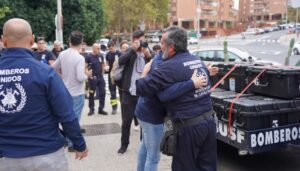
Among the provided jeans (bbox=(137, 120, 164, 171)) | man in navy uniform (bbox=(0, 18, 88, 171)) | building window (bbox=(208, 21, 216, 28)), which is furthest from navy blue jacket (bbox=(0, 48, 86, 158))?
building window (bbox=(208, 21, 216, 28))

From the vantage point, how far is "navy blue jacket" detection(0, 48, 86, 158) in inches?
114

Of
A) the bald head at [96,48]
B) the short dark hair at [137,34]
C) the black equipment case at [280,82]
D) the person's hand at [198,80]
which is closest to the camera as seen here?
the person's hand at [198,80]

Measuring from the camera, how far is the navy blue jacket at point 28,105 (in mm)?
2902

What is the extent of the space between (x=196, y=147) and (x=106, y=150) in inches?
120

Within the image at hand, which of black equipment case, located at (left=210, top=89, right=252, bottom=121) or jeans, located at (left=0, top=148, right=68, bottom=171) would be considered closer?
jeans, located at (left=0, top=148, right=68, bottom=171)

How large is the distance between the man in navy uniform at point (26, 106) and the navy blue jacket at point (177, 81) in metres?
0.88

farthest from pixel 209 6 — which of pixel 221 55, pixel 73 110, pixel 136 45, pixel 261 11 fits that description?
pixel 73 110

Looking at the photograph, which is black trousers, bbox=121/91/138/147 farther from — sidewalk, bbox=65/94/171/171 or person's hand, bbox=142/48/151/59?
person's hand, bbox=142/48/151/59

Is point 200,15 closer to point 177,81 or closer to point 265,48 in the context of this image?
point 265,48

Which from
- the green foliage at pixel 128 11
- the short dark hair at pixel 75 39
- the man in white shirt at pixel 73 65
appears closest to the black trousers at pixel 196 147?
the man in white shirt at pixel 73 65

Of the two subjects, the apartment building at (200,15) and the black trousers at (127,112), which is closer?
the black trousers at (127,112)

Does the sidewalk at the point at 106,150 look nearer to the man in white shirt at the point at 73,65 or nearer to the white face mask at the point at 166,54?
the man in white shirt at the point at 73,65

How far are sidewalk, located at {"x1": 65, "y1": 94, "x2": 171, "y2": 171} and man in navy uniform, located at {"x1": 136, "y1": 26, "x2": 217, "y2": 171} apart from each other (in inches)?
71.8

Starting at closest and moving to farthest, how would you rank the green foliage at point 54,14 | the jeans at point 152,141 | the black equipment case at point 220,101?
the jeans at point 152,141
the black equipment case at point 220,101
the green foliage at point 54,14
